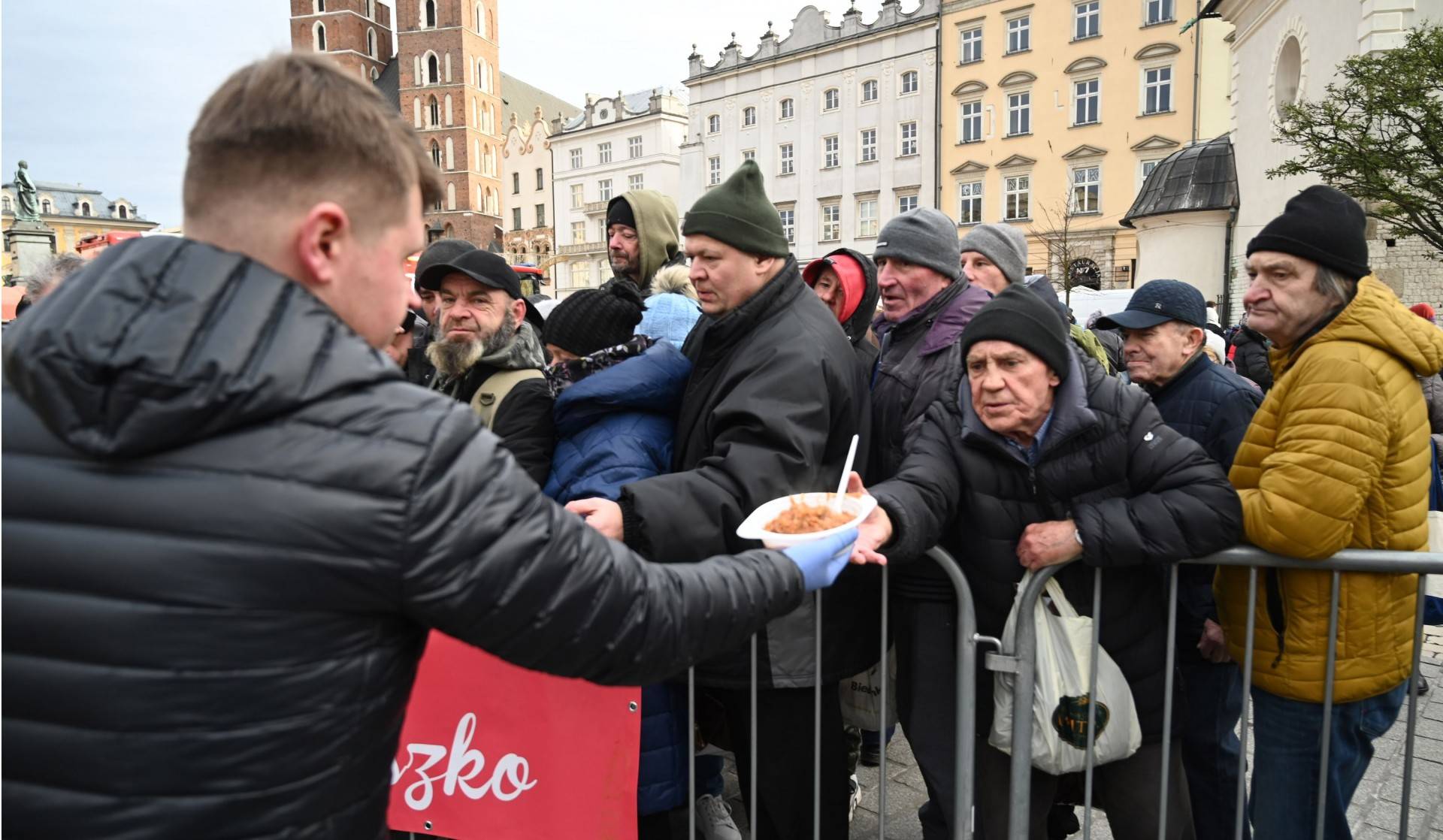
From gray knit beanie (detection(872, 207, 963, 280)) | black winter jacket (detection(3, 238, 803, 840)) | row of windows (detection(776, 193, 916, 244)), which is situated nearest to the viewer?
black winter jacket (detection(3, 238, 803, 840))

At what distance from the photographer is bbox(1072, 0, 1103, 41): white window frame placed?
35719mm

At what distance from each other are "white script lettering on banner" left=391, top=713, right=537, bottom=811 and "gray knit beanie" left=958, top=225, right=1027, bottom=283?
9.70 ft

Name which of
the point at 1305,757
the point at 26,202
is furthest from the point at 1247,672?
the point at 26,202

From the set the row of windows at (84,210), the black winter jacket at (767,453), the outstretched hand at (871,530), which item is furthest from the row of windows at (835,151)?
the row of windows at (84,210)

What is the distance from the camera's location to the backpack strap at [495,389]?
3166mm

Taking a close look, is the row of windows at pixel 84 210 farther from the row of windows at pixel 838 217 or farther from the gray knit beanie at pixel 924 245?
the gray knit beanie at pixel 924 245

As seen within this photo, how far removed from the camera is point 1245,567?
262 cm

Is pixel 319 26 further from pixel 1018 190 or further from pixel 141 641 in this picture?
pixel 141 641

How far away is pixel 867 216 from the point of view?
42781 millimetres

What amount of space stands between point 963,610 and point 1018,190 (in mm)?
38797

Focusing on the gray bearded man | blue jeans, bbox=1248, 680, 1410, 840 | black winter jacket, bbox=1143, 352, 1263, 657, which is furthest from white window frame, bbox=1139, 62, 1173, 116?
blue jeans, bbox=1248, 680, 1410, 840

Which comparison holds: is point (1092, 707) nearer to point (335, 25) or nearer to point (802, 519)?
point (802, 519)

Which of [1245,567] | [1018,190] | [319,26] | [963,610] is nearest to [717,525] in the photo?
[963,610]

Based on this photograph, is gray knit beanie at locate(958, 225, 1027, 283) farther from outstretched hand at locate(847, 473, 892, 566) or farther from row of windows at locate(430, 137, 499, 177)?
row of windows at locate(430, 137, 499, 177)
